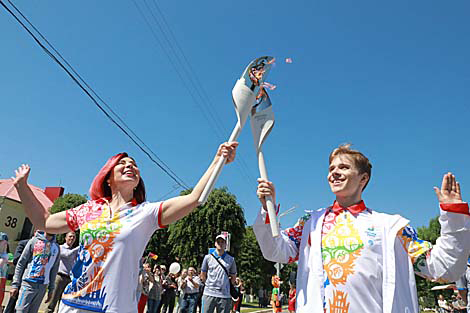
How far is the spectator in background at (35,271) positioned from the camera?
6320 millimetres

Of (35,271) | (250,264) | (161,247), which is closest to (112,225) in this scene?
(35,271)

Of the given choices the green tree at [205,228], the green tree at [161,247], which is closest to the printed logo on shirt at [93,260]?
the green tree at [205,228]

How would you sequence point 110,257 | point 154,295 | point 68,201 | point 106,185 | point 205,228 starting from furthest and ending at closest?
point 68,201 < point 205,228 < point 154,295 < point 106,185 < point 110,257

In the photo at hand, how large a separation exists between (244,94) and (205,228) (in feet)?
93.5

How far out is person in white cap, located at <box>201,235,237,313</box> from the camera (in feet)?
22.6

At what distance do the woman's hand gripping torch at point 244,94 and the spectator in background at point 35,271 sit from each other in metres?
5.29

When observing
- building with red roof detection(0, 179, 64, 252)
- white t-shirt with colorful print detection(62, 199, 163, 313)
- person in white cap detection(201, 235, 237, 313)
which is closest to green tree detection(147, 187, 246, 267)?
building with red roof detection(0, 179, 64, 252)

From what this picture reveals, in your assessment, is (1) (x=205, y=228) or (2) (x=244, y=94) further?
(1) (x=205, y=228)

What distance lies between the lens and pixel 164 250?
36.4m

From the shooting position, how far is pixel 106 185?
3209 millimetres

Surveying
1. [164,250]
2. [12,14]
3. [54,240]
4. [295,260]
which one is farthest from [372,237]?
[164,250]

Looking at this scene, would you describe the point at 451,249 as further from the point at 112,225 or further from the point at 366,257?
the point at 112,225

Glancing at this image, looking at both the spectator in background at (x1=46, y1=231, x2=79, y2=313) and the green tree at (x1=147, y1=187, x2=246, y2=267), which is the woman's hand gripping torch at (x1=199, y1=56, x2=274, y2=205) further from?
the green tree at (x1=147, y1=187, x2=246, y2=267)

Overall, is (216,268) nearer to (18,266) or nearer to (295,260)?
(18,266)
